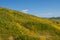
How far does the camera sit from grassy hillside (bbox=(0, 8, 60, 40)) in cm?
2609

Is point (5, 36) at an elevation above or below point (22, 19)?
below

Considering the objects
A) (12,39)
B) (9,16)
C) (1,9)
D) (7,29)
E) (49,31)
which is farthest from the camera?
(1,9)

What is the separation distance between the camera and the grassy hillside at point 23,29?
2609 centimetres

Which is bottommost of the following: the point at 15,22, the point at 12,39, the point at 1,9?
the point at 12,39

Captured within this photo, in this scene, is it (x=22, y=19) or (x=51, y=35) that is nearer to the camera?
(x=51, y=35)

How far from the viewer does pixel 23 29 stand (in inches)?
1138

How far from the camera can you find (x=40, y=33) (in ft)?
96.1

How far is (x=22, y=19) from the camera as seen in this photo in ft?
110

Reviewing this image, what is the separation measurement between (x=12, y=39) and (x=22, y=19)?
8441 millimetres

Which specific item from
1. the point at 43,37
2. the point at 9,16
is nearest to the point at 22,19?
the point at 9,16

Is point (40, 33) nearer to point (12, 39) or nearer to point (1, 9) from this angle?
point (12, 39)

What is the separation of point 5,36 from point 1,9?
11.7 metres

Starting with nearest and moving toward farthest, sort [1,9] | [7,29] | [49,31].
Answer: [7,29] → [49,31] → [1,9]

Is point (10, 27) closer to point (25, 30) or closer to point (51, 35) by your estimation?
point (25, 30)
